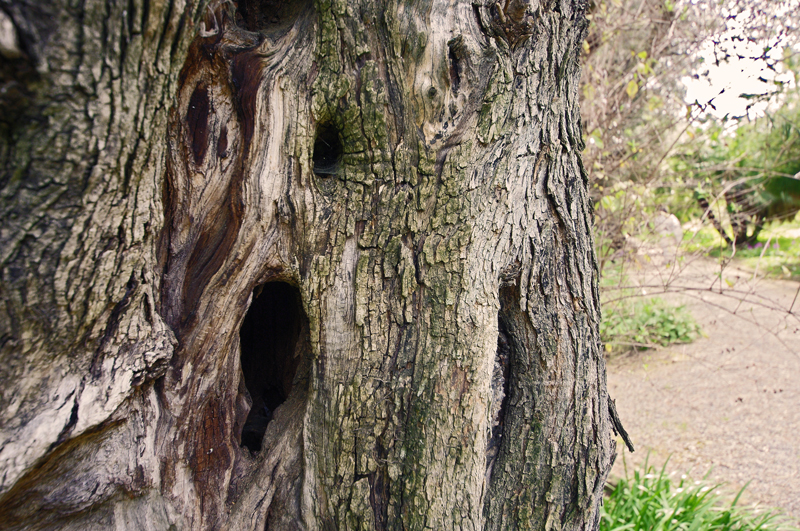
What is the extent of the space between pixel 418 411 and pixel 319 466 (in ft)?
1.31

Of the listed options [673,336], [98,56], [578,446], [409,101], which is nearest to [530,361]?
[578,446]

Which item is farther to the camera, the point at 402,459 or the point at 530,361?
the point at 530,361

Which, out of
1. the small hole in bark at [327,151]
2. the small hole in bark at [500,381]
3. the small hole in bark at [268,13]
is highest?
the small hole in bark at [268,13]

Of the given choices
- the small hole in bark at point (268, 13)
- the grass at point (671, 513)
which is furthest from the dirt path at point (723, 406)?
the small hole in bark at point (268, 13)

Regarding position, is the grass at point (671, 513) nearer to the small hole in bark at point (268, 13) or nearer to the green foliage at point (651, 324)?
the green foliage at point (651, 324)

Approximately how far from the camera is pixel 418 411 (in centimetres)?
162

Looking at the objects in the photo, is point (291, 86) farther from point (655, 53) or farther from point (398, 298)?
point (655, 53)

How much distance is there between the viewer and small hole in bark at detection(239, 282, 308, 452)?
203cm

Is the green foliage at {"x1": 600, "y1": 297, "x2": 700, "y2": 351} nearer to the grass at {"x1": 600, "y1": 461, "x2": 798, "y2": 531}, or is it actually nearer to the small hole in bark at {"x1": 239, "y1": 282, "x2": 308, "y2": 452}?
the grass at {"x1": 600, "y1": 461, "x2": 798, "y2": 531}

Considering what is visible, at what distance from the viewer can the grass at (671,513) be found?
306 cm

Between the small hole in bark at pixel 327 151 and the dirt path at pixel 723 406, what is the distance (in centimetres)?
307

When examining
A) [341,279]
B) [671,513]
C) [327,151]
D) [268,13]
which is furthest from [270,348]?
[671,513]

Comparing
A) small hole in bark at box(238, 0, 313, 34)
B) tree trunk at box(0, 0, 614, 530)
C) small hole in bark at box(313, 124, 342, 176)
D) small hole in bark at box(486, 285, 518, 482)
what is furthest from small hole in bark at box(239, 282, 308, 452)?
small hole in bark at box(238, 0, 313, 34)

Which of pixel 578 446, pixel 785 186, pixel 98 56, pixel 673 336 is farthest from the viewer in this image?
pixel 785 186
